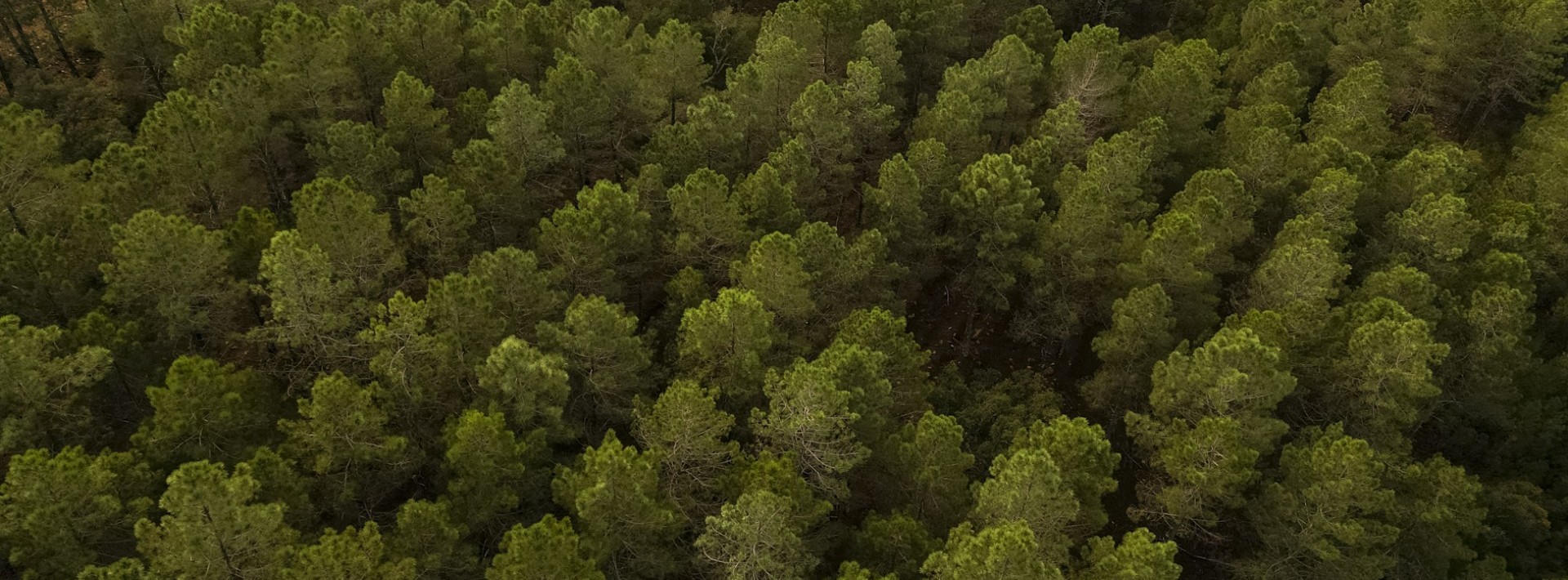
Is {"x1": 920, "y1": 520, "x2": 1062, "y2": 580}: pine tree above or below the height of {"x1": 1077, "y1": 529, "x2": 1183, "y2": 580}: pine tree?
above

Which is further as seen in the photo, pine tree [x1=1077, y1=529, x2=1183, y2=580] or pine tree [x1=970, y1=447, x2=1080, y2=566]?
pine tree [x1=970, y1=447, x2=1080, y2=566]

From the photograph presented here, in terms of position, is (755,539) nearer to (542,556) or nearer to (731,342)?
(542,556)

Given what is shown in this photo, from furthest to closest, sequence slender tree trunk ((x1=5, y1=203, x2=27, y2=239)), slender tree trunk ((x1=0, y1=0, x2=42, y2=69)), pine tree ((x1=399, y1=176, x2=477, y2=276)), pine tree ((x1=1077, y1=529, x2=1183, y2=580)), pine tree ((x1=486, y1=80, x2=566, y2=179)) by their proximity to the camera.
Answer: slender tree trunk ((x1=0, y1=0, x2=42, y2=69)), pine tree ((x1=486, y1=80, x2=566, y2=179)), pine tree ((x1=399, y1=176, x2=477, y2=276)), slender tree trunk ((x1=5, y1=203, x2=27, y2=239)), pine tree ((x1=1077, y1=529, x2=1183, y2=580))

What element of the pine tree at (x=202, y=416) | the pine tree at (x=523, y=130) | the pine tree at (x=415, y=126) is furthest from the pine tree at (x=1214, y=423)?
the pine tree at (x=415, y=126)

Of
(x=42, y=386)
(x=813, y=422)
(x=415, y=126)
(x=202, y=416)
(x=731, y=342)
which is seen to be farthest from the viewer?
(x=415, y=126)

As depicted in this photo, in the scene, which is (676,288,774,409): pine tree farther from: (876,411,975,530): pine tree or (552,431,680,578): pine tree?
(876,411,975,530): pine tree

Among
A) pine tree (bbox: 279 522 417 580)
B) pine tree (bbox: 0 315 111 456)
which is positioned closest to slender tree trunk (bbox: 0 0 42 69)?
pine tree (bbox: 0 315 111 456)

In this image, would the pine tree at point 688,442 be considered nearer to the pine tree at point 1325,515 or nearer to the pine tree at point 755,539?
the pine tree at point 755,539

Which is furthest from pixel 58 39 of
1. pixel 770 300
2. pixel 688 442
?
pixel 688 442

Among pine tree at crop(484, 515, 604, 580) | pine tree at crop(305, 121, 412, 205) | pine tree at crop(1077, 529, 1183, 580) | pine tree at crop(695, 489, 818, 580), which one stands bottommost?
pine tree at crop(1077, 529, 1183, 580)
